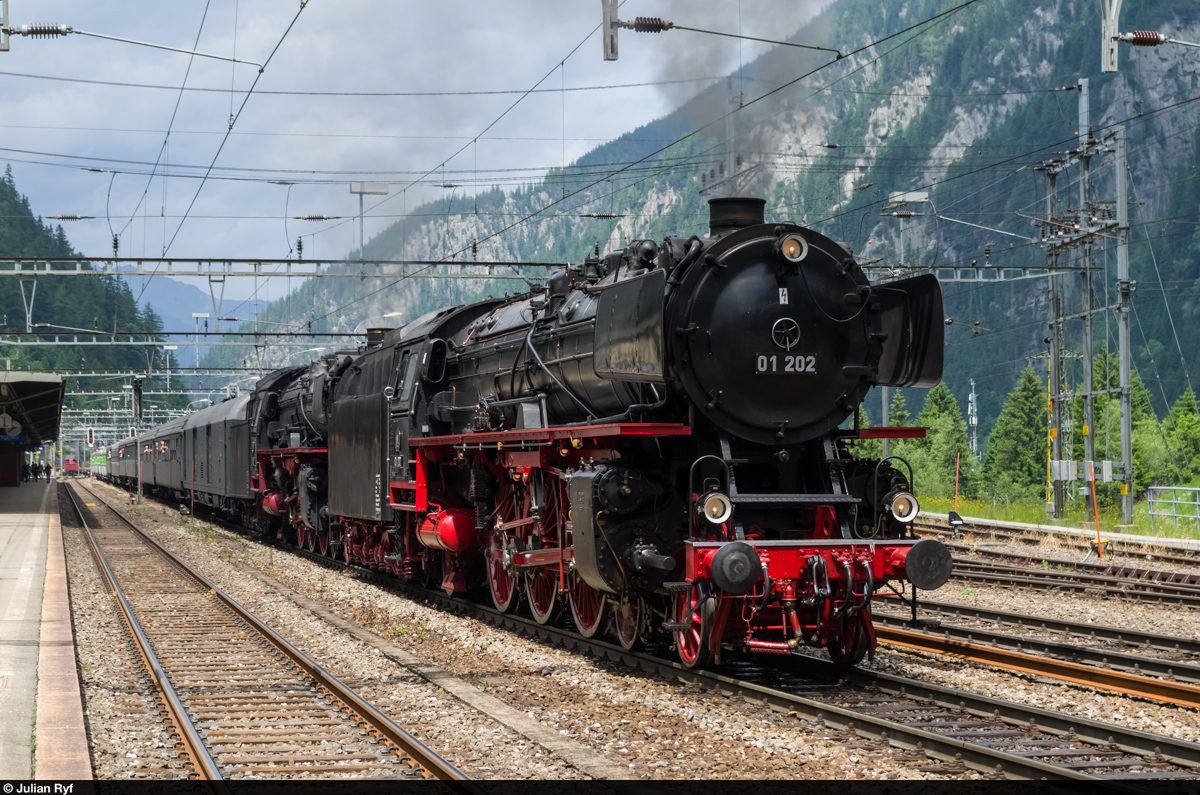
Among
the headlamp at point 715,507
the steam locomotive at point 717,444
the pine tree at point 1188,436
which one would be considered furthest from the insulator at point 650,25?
the pine tree at point 1188,436

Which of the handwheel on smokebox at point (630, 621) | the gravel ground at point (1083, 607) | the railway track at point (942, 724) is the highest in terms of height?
the handwheel on smokebox at point (630, 621)

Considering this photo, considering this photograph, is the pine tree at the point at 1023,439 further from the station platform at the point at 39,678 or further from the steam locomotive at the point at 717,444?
the steam locomotive at the point at 717,444

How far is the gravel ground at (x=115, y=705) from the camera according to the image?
22.1ft

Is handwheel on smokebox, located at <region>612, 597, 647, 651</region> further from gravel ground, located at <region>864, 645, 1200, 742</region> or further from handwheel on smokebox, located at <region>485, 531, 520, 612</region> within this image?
handwheel on smokebox, located at <region>485, 531, 520, 612</region>

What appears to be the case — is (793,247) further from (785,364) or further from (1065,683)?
(1065,683)

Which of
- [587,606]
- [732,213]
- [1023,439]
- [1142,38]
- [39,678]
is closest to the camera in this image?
[39,678]

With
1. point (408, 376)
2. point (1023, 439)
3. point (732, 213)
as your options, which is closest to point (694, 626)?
point (732, 213)

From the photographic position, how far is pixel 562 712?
25.9 feet

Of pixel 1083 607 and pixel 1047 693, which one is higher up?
pixel 1047 693

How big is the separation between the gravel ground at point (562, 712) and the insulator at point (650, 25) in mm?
6089

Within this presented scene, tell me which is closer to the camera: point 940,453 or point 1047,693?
point 1047,693

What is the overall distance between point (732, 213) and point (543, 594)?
14.7 feet
